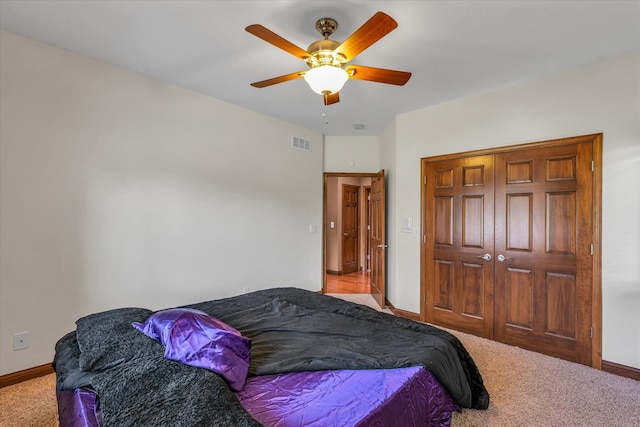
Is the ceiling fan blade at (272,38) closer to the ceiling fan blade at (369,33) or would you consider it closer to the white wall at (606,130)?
the ceiling fan blade at (369,33)

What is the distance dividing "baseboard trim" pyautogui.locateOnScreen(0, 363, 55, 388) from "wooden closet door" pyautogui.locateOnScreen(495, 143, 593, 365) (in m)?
4.10

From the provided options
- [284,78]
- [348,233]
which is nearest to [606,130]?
[284,78]

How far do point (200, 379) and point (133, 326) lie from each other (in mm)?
657

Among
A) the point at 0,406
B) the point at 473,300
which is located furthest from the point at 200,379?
the point at 473,300

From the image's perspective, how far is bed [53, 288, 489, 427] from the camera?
3.31 ft

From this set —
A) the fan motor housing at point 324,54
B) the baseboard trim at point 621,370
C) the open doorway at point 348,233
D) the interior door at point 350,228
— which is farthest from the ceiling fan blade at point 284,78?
the interior door at point 350,228

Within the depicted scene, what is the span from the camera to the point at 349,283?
589cm

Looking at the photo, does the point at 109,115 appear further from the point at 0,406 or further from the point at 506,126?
the point at 506,126

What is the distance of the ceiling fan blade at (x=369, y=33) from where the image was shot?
1511 mm

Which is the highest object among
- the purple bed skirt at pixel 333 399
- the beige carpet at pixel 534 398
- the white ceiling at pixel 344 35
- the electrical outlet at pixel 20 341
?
the white ceiling at pixel 344 35

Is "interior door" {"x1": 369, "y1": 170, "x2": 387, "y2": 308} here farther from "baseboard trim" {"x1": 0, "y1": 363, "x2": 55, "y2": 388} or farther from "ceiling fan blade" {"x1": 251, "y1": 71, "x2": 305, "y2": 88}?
"baseboard trim" {"x1": 0, "y1": 363, "x2": 55, "y2": 388}

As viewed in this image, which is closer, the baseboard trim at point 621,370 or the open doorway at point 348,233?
the baseboard trim at point 621,370

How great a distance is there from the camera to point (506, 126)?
3.12 metres

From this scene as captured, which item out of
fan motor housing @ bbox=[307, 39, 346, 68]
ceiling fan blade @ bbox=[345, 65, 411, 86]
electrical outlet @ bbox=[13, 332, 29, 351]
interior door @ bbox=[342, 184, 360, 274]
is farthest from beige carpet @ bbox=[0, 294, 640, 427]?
interior door @ bbox=[342, 184, 360, 274]
